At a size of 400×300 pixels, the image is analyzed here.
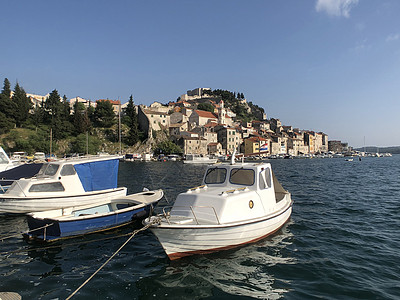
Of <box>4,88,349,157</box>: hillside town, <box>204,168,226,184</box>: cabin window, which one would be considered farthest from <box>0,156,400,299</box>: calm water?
<box>4,88,349,157</box>: hillside town

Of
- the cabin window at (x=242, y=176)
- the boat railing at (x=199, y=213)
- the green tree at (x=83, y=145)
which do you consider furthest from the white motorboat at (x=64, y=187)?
the green tree at (x=83, y=145)

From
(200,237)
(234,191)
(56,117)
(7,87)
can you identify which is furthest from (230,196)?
(7,87)

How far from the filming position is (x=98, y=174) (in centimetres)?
1526

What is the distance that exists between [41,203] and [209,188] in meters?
10.3

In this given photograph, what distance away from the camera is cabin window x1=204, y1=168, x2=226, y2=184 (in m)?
10.1

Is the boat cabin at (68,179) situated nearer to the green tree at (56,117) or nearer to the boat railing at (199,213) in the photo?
the boat railing at (199,213)

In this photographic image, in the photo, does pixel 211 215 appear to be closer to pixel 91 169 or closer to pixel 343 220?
pixel 343 220

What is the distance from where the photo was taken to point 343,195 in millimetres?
19938

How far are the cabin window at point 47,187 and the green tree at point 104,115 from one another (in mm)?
82911

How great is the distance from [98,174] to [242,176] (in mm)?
10172

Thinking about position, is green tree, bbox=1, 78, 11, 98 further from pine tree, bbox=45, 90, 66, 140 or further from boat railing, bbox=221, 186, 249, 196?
boat railing, bbox=221, 186, 249, 196

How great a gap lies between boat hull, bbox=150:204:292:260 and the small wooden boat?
4.62m

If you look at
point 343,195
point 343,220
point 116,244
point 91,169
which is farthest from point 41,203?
point 343,195

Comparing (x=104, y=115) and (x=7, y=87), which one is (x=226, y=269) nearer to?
(x=104, y=115)
